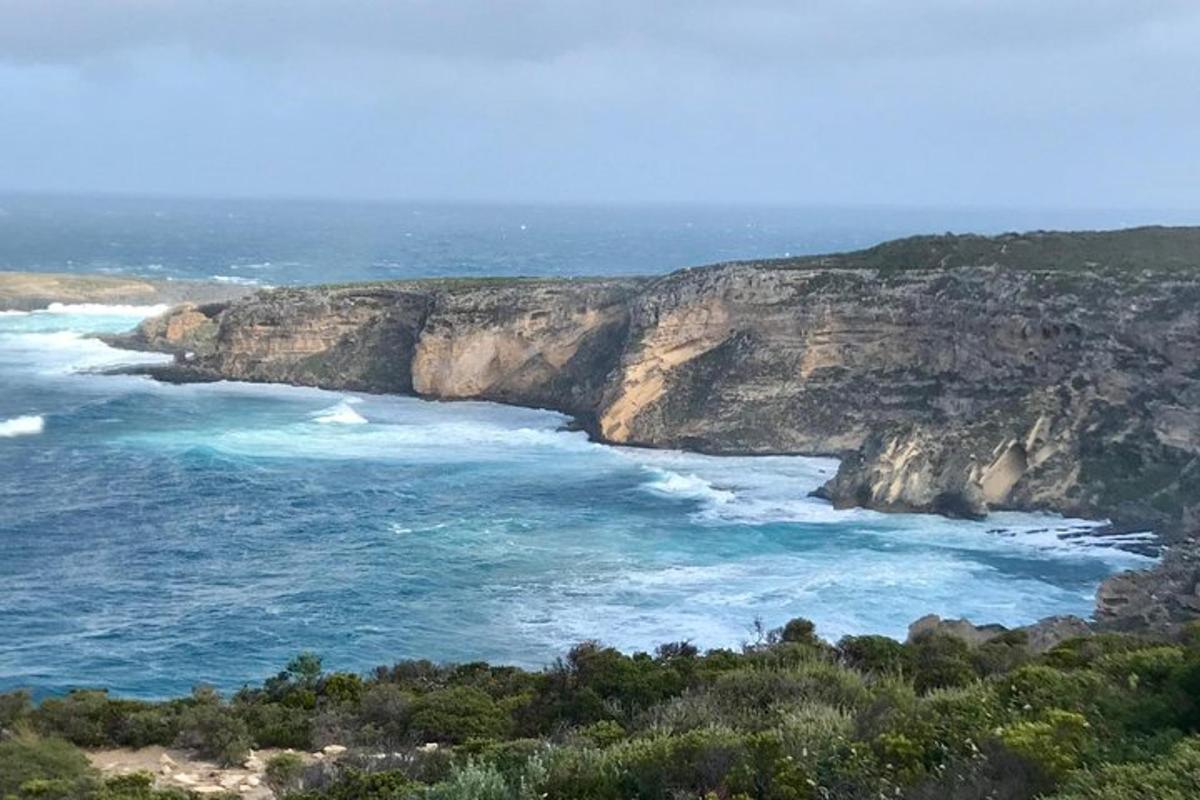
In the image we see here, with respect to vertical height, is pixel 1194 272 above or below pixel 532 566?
above

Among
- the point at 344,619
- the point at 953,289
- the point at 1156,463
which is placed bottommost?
the point at 344,619

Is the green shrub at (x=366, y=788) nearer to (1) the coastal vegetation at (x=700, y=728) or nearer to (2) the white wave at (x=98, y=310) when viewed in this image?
(1) the coastal vegetation at (x=700, y=728)

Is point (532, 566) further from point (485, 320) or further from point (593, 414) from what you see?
point (485, 320)

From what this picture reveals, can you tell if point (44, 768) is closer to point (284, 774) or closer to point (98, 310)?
point (284, 774)

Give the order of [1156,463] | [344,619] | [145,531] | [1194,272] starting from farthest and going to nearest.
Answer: [1194,272]
[1156,463]
[145,531]
[344,619]

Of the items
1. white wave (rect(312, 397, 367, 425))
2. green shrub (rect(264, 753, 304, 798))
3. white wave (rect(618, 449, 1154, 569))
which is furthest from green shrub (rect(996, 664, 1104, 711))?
white wave (rect(312, 397, 367, 425))

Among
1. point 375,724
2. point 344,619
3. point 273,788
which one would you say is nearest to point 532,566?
point 344,619

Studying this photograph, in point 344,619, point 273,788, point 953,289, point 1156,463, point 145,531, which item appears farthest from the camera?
point 953,289
